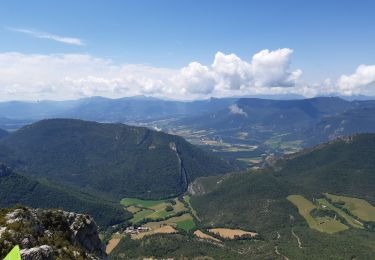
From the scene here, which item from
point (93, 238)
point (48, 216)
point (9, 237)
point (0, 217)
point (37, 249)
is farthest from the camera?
point (93, 238)

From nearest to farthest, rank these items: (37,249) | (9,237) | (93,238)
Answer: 1. (37,249)
2. (9,237)
3. (93,238)

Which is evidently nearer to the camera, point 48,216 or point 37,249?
point 37,249

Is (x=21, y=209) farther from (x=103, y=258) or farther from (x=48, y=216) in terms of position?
(x=103, y=258)

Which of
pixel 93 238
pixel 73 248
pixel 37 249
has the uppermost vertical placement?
pixel 37 249

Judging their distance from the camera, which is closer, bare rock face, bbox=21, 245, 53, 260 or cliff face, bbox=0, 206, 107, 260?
bare rock face, bbox=21, 245, 53, 260

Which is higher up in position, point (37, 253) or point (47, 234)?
point (37, 253)

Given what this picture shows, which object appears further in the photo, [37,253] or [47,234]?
[47,234]

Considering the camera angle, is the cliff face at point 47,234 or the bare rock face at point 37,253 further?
the cliff face at point 47,234

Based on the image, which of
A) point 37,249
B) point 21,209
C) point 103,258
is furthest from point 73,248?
point 103,258
